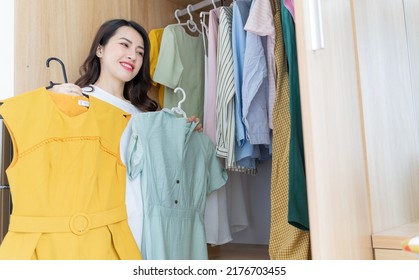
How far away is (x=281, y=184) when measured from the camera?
1.38 m

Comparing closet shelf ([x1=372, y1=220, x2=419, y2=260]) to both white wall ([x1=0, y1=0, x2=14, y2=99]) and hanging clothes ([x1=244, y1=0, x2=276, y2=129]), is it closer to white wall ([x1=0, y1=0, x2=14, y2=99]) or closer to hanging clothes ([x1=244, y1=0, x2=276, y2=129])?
hanging clothes ([x1=244, y1=0, x2=276, y2=129])

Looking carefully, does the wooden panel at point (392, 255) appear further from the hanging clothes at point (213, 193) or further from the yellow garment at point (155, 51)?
the yellow garment at point (155, 51)

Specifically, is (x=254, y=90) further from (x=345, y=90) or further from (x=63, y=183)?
(x=63, y=183)

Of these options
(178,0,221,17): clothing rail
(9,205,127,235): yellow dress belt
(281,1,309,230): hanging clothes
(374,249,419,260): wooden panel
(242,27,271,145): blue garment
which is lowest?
(374,249,419,260): wooden panel

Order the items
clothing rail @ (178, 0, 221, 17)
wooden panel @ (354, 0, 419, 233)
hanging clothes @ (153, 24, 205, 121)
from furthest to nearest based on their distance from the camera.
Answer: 1. clothing rail @ (178, 0, 221, 17)
2. hanging clothes @ (153, 24, 205, 121)
3. wooden panel @ (354, 0, 419, 233)

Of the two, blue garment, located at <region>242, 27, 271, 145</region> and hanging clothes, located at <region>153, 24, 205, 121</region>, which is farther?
Result: hanging clothes, located at <region>153, 24, 205, 121</region>

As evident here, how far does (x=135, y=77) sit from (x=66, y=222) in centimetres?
77

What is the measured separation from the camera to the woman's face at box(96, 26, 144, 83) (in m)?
1.72

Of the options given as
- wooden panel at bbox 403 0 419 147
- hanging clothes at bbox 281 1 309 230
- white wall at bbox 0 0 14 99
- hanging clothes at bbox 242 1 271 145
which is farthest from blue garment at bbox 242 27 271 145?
white wall at bbox 0 0 14 99

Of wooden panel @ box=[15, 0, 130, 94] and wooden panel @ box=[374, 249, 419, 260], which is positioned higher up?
wooden panel @ box=[15, 0, 130, 94]

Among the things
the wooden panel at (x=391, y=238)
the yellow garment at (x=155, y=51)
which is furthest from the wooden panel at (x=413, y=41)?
the yellow garment at (x=155, y=51)

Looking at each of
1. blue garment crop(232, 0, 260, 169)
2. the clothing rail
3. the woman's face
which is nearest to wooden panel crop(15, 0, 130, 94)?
the woman's face

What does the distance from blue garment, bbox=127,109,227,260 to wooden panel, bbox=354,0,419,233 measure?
637 mm

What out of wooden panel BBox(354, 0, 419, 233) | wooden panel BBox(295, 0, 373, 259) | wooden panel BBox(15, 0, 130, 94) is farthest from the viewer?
wooden panel BBox(15, 0, 130, 94)
